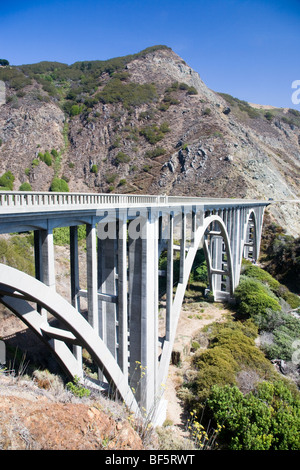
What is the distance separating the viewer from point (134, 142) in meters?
57.4

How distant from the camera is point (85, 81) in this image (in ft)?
243

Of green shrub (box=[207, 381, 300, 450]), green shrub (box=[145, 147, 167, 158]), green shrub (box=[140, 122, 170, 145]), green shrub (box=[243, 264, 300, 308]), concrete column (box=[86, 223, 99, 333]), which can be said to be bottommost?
green shrub (box=[243, 264, 300, 308])

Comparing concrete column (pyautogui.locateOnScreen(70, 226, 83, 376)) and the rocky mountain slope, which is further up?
the rocky mountain slope

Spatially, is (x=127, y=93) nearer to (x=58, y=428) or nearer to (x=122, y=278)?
(x=122, y=278)

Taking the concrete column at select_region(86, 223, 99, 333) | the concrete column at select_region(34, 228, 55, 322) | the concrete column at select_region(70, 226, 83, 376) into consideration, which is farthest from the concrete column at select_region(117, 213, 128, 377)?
the concrete column at select_region(34, 228, 55, 322)

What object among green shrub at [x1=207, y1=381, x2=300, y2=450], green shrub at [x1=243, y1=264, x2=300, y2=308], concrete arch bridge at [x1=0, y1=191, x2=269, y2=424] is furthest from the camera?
green shrub at [x1=243, y1=264, x2=300, y2=308]

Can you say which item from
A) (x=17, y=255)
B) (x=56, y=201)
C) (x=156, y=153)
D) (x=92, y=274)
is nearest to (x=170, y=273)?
(x=92, y=274)

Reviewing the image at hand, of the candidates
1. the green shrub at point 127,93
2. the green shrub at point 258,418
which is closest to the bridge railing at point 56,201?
the green shrub at point 258,418

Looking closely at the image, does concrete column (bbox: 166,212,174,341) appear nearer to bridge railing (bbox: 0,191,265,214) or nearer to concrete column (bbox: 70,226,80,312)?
bridge railing (bbox: 0,191,265,214)

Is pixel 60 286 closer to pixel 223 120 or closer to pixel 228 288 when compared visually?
pixel 228 288

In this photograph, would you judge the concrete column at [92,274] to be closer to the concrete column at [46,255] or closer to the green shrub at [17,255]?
the concrete column at [46,255]

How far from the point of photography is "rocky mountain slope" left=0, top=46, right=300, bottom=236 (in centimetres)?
4744

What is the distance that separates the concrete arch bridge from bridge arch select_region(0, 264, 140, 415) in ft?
0.07
